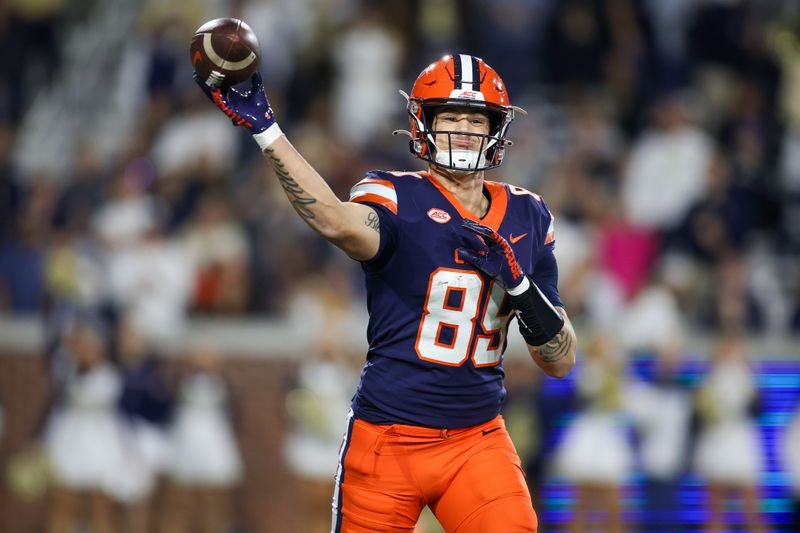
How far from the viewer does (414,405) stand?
4070 mm

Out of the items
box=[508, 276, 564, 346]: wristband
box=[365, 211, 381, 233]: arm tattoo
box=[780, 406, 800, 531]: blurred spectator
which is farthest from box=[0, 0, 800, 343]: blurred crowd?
box=[365, 211, 381, 233]: arm tattoo

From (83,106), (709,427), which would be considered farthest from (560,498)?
(83,106)

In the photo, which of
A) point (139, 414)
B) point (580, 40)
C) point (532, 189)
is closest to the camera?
point (139, 414)

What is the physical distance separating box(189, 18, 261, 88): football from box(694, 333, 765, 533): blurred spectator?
18.9 feet

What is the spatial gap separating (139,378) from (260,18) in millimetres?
Answer: 3930

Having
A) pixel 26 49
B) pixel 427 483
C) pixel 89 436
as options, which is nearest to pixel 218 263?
pixel 89 436

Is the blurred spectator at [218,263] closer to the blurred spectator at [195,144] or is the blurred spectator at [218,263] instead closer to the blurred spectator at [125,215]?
the blurred spectator at [125,215]

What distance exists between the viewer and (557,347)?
4273 millimetres

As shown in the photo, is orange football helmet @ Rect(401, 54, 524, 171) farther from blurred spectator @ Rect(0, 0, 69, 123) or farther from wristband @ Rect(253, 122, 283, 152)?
blurred spectator @ Rect(0, 0, 69, 123)

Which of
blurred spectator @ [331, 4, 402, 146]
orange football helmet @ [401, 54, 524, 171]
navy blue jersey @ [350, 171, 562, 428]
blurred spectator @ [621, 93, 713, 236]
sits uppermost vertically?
blurred spectator @ [331, 4, 402, 146]

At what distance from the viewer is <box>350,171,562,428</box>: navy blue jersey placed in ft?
13.2

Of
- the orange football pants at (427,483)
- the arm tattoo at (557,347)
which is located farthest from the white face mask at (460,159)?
the orange football pants at (427,483)

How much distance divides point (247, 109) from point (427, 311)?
89cm

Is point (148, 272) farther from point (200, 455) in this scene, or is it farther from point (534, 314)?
point (534, 314)
